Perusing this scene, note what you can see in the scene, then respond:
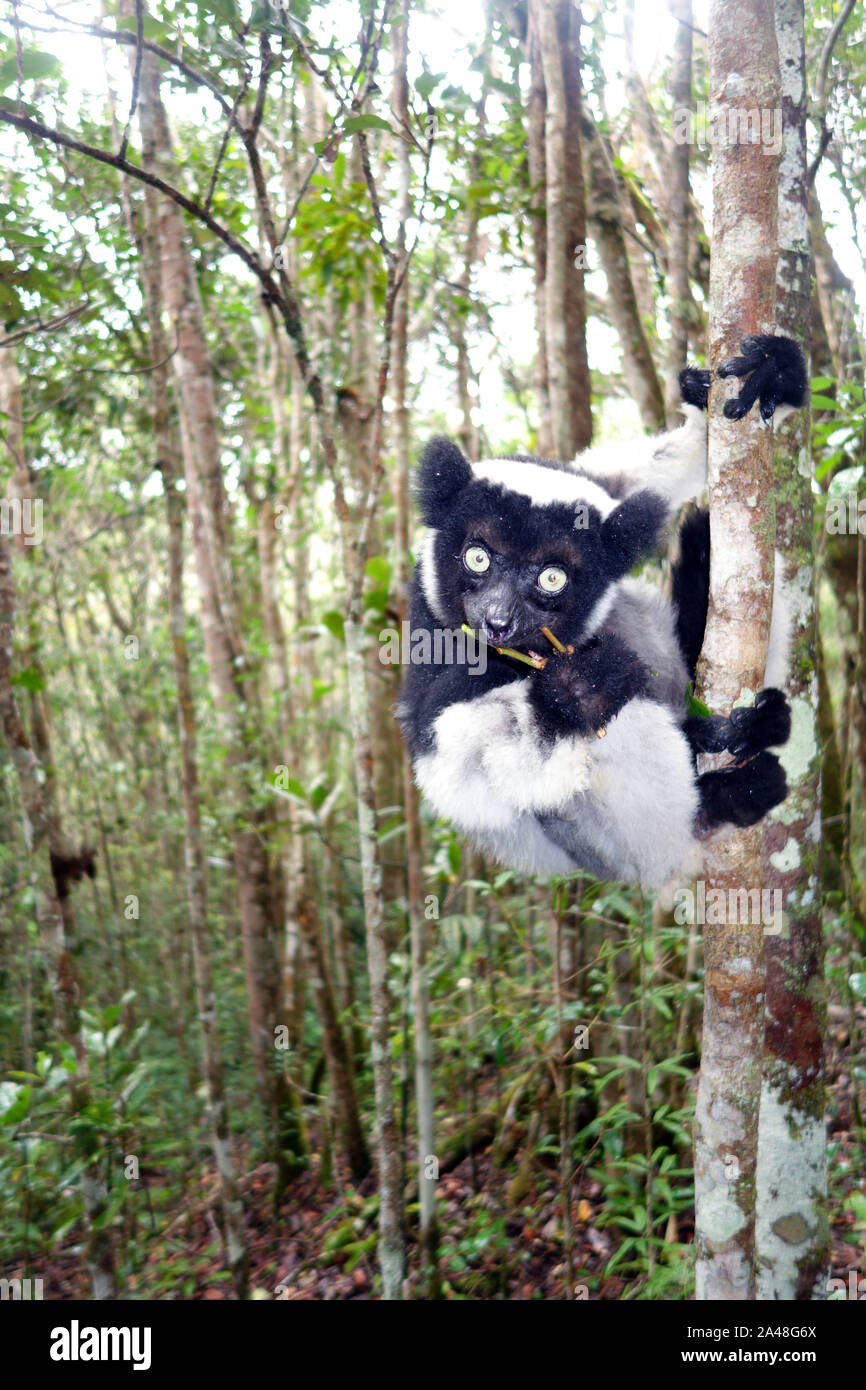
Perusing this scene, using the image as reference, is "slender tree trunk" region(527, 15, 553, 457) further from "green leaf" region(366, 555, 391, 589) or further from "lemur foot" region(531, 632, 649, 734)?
A: "lemur foot" region(531, 632, 649, 734)

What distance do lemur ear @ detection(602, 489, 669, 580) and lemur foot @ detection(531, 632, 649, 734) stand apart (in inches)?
11.6

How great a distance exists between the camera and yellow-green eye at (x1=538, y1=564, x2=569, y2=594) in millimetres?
2312

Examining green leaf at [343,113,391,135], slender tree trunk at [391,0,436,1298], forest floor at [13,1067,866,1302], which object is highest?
green leaf at [343,113,391,135]

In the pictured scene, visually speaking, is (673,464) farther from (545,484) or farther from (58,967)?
(58,967)

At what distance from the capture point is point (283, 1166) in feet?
16.1

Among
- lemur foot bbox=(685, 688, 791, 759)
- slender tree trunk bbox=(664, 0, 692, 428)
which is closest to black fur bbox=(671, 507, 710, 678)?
lemur foot bbox=(685, 688, 791, 759)

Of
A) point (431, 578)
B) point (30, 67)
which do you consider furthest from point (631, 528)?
point (30, 67)

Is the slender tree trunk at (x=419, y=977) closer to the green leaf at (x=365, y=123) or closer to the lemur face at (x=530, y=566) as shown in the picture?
the green leaf at (x=365, y=123)

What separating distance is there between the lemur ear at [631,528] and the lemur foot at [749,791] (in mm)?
684

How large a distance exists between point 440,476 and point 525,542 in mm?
361

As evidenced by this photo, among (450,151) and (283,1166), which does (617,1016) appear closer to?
(283,1166)

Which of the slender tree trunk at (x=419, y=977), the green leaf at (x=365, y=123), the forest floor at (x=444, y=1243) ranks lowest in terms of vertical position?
the forest floor at (x=444, y=1243)

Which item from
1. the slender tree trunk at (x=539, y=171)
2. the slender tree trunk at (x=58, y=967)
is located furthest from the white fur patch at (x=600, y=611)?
the slender tree trunk at (x=58, y=967)

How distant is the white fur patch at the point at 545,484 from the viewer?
7.80 ft
